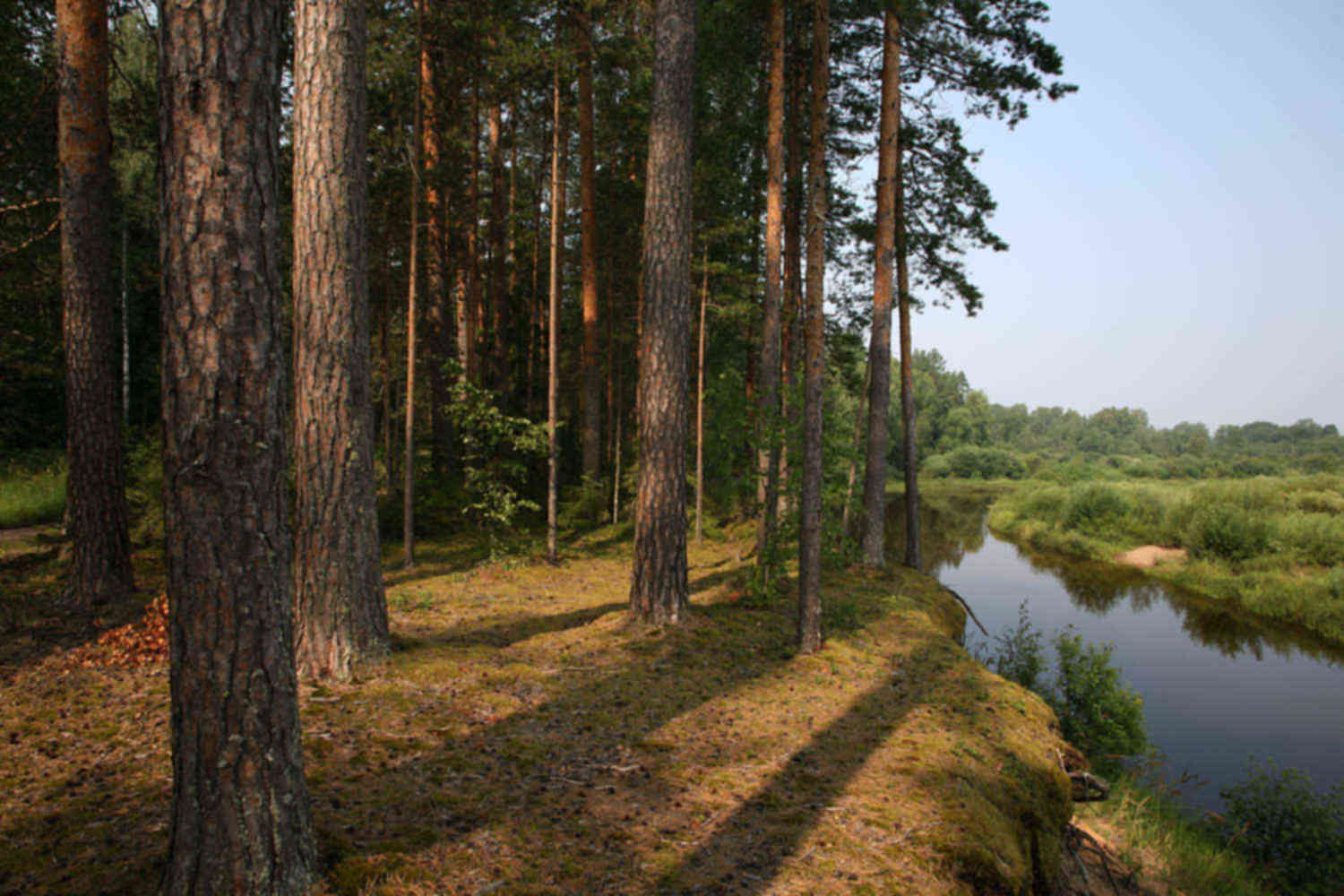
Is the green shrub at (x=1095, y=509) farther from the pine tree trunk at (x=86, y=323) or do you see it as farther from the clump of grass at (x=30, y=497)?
the clump of grass at (x=30, y=497)

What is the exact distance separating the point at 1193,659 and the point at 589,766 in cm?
1700

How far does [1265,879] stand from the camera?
6.84m

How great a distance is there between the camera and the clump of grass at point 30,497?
10.6 metres

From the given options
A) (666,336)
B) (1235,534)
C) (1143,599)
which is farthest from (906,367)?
(1235,534)

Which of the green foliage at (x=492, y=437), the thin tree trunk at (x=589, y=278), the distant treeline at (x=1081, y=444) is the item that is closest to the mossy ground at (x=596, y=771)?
the green foliage at (x=492, y=437)

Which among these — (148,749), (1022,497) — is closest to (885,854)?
(148,749)

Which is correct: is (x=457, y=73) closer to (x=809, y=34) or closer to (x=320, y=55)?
(x=809, y=34)

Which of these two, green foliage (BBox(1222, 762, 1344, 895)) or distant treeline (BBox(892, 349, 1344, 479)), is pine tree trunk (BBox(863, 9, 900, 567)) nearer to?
green foliage (BBox(1222, 762, 1344, 895))

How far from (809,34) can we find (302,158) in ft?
33.9

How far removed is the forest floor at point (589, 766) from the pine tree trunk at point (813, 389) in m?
0.57

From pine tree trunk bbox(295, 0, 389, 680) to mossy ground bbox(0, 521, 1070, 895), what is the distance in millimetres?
516

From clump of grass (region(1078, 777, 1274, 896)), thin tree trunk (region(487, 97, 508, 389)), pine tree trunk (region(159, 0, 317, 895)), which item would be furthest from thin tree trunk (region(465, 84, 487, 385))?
clump of grass (region(1078, 777, 1274, 896))

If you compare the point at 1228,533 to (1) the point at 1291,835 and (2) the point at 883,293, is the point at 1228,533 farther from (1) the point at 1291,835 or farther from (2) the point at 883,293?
(2) the point at 883,293

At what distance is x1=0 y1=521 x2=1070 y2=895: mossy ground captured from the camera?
106 inches
